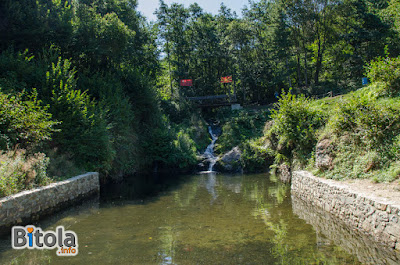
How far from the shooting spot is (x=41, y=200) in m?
9.29

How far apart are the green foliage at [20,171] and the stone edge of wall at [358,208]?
30.9ft

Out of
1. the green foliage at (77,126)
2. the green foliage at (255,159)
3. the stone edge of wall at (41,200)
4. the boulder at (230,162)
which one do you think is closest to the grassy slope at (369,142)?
the stone edge of wall at (41,200)

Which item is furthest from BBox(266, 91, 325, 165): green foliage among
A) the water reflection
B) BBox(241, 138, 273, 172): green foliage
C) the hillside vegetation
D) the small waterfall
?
the small waterfall

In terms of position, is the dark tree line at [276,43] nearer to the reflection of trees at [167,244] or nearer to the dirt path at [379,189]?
the dirt path at [379,189]

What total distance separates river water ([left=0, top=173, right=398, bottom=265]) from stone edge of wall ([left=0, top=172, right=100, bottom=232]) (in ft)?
1.55

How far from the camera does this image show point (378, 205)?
639 cm

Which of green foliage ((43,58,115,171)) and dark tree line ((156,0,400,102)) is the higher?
dark tree line ((156,0,400,102))

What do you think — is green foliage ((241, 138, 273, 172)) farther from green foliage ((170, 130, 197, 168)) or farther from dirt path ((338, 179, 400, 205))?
dirt path ((338, 179, 400, 205))

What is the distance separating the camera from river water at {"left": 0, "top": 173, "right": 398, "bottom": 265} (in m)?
5.97

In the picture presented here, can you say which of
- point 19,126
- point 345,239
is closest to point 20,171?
point 19,126

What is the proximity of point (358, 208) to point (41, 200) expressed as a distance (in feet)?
30.5

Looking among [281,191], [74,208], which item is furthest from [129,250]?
[281,191]

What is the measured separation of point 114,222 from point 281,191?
789 cm

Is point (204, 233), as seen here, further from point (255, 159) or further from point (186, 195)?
→ point (255, 159)
